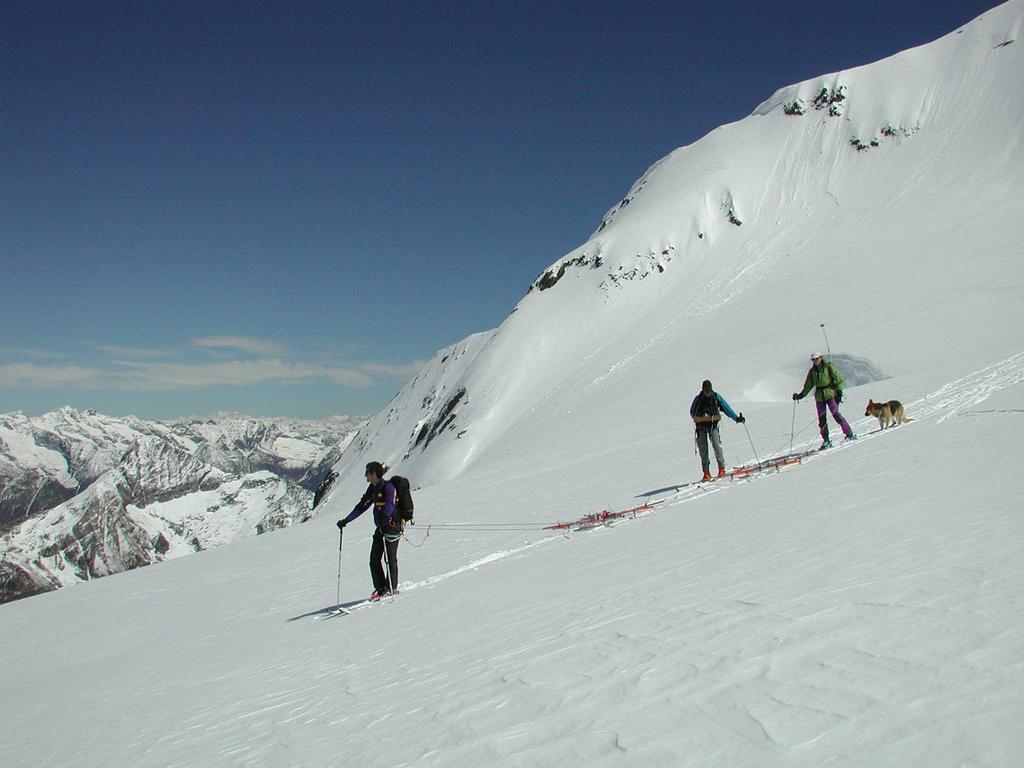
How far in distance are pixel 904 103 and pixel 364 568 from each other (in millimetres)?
84243

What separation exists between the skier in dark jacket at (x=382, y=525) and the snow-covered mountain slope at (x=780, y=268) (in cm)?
1596

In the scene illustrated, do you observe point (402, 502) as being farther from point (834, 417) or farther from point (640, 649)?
point (834, 417)

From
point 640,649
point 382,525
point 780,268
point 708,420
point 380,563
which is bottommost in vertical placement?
point 640,649

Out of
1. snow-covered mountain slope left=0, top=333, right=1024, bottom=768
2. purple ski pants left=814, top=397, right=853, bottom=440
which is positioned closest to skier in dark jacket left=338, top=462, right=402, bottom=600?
snow-covered mountain slope left=0, top=333, right=1024, bottom=768

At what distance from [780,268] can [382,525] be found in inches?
2169

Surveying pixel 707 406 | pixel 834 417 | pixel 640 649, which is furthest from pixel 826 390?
pixel 640 649

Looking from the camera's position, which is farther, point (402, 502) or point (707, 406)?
point (707, 406)

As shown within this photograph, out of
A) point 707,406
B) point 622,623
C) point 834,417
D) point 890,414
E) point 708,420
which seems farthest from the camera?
point 890,414

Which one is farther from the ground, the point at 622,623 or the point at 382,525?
the point at 382,525

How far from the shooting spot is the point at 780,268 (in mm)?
57312

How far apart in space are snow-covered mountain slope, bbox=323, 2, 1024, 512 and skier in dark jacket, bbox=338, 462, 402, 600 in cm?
1596

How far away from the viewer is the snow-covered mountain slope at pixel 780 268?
38.5m

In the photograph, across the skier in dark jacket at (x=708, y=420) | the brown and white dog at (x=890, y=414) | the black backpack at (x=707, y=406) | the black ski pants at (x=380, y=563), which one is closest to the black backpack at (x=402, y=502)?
the black ski pants at (x=380, y=563)

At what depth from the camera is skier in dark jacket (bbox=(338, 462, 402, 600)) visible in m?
10.2
